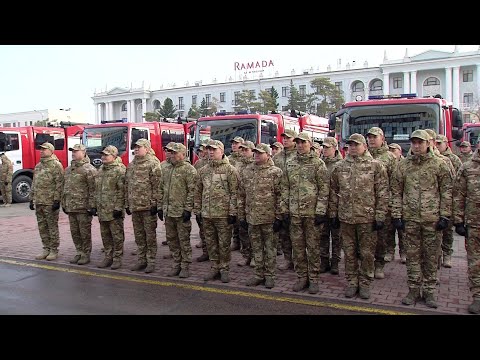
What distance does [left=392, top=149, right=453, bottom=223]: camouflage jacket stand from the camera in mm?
4871

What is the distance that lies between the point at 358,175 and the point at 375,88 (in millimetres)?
66457

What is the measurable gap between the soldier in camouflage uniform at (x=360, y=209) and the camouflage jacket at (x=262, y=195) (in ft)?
2.63

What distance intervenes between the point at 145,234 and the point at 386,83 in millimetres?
64844

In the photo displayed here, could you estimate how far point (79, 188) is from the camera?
688cm

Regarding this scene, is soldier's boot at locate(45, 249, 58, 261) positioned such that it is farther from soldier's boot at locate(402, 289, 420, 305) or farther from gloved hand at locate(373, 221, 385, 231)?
soldier's boot at locate(402, 289, 420, 305)

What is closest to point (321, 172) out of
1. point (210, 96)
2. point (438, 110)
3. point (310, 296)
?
point (310, 296)

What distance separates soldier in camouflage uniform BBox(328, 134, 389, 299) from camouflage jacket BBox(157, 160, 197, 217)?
1.98m

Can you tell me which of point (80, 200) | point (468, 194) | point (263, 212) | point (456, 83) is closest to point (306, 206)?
point (263, 212)

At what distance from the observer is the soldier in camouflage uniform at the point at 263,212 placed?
18.6 feet

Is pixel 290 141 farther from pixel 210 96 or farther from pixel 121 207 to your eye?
pixel 210 96

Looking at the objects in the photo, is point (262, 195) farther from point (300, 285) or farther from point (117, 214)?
point (117, 214)
